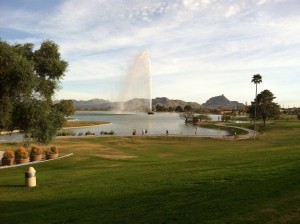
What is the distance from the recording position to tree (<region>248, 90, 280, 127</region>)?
107125mm

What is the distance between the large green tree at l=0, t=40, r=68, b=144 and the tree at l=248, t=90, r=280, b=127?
96.1m

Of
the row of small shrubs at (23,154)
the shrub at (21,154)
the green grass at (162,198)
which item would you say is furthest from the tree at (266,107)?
the green grass at (162,198)

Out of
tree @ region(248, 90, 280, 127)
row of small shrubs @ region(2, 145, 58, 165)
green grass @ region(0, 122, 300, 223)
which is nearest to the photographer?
green grass @ region(0, 122, 300, 223)

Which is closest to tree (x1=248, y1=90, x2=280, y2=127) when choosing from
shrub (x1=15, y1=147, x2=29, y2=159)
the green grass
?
shrub (x1=15, y1=147, x2=29, y2=159)

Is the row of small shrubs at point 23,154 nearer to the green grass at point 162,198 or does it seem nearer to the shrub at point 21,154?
the shrub at point 21,154

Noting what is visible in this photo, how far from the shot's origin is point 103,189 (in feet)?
51.5

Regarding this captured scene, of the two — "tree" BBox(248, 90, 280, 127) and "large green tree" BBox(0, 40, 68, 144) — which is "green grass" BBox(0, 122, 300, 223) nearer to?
"large green tree" BBox(0, 40, 68, 144)

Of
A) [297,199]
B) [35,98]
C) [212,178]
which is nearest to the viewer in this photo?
[297,199]

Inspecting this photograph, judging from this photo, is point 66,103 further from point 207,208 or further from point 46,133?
point 207,208

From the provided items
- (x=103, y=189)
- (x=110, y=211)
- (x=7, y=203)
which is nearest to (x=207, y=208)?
(x=110, y=211)

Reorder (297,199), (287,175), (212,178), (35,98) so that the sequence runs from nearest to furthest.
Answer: (297,199) < (287,175) < (212,178) < (35,98)

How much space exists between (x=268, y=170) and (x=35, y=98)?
537 inches

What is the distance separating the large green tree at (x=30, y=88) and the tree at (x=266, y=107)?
96.1 metres

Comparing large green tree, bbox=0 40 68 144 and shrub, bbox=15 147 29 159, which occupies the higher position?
large green tree, bbox=0 40 68 144
